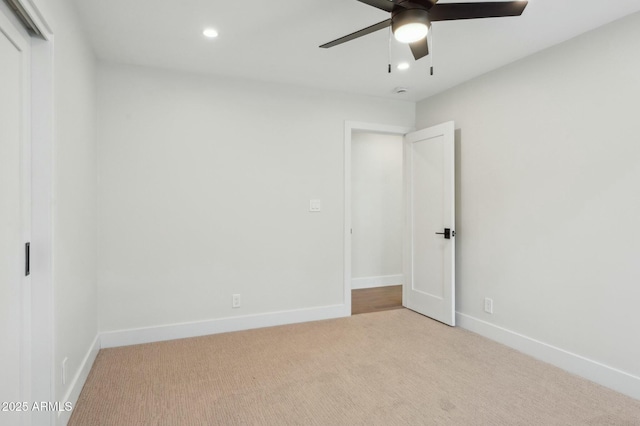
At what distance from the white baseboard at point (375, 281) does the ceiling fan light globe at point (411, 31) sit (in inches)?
156

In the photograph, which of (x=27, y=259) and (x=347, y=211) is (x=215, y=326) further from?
(x=27, y=259)

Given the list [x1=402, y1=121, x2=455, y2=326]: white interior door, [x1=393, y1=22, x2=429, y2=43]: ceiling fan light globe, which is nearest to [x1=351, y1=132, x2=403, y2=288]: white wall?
[x1=402, y1=121, x2=455, y2=326]: white interior door

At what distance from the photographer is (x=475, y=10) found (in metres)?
1.75

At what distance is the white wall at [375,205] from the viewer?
534 centimetres

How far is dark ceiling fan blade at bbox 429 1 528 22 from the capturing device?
1706 mm

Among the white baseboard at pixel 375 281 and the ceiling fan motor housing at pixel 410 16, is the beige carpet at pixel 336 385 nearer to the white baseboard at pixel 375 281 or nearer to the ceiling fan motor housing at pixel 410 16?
the white baseboard at pixel 375 281

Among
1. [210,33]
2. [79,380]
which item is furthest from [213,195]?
[79,380]

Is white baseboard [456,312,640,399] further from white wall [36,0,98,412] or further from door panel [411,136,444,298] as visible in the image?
white wall [36,0,98,412]

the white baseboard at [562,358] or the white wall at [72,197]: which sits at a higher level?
the white wall at [72,197]

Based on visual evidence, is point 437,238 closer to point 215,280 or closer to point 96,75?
point 215,280

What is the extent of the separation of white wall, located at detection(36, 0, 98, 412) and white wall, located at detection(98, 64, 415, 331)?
240 mm

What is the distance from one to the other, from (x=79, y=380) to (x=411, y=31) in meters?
2.90

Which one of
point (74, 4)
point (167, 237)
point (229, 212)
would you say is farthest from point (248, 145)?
point (74, 4)

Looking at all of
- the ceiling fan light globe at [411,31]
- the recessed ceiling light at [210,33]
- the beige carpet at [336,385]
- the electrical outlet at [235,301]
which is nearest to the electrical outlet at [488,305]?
the beige carpet at [336,385]
